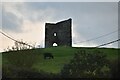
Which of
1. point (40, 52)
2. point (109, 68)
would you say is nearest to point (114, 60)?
point (109, 68)

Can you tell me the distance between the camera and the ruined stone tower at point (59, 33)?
36.6 meters

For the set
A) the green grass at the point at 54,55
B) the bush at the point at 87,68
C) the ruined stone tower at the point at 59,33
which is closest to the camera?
the bush at the point at 87,68

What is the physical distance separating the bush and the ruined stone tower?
11.2 m

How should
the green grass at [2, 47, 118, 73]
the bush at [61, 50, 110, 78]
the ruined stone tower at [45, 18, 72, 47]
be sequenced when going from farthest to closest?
the ruined stone tower at [45, 18, 72, 47], the green grass at [2, 47, 118, 73], the bush at [61, 50, 110, 78]

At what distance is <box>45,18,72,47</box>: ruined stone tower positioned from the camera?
120 ft

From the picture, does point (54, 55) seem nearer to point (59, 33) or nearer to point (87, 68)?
point (59, 33)

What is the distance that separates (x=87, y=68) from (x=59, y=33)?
14102mm

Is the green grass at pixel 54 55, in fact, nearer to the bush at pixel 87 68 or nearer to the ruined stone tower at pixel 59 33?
the bush at pixel 87 68

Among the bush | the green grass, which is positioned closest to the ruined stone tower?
the green grass

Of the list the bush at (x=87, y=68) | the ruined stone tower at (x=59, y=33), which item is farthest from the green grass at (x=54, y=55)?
the ruined stone tower at (x=59, y=33)

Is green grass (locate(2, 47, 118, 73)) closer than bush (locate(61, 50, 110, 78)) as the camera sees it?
No

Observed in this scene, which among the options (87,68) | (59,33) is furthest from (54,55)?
(87,68)

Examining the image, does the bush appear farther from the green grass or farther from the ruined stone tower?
the ruined stone tower

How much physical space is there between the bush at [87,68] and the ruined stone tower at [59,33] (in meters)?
11.2
